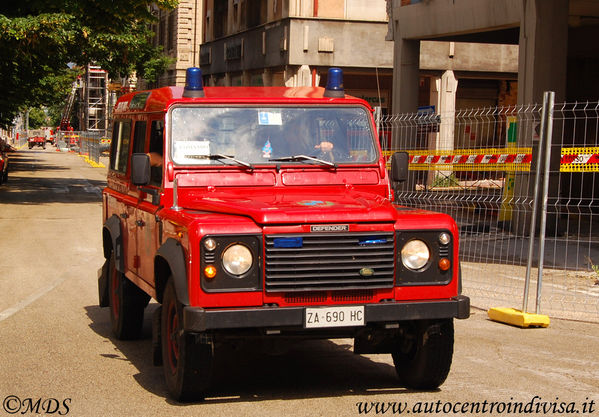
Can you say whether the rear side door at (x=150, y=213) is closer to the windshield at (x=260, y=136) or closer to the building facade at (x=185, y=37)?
the windshield at (x=260, y=136)

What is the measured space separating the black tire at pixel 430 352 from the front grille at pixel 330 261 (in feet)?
1.85

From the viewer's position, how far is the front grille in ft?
20.8

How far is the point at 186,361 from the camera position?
6.43 m

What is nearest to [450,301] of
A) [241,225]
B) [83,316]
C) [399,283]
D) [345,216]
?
[399,283]

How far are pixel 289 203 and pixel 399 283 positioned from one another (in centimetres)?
95

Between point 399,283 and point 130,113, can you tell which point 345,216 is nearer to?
point 399,283

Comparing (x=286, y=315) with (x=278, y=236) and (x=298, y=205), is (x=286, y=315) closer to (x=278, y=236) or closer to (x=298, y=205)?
(x=278, y=236)

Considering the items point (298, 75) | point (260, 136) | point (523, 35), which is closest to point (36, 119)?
point (298, 75)

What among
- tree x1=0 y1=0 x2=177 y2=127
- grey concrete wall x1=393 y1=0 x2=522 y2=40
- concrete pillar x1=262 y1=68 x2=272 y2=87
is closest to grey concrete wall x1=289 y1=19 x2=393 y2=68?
concrete pillar x1=262 y1=68 x2=272 y2=87

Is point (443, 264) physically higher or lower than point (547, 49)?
lower

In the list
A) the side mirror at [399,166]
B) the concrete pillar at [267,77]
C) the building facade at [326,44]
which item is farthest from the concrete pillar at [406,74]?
the side mirror at [399,166]

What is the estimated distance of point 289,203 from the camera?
269 inches

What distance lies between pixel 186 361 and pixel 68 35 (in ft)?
68.3

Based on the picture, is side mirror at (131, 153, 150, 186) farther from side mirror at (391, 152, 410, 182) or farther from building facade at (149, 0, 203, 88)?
building facade at (149, 0, 203, 88)
